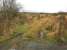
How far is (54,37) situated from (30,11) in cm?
44

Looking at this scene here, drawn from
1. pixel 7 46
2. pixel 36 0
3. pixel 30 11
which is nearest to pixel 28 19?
pixel 30 11

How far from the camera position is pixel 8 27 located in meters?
2.33

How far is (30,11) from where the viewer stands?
2352mm

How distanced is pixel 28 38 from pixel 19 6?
423mm

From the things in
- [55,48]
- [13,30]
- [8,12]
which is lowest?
[55,48]

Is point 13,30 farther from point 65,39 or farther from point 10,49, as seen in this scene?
point 65,39

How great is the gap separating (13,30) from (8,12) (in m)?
0.23

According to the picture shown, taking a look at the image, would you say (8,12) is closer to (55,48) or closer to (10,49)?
(10,49)

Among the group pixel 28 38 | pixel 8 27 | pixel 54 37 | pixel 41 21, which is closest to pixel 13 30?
pixel 8 27

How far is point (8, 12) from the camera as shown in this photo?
2.33m

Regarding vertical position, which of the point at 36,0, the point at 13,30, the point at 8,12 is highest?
the point at 36,0

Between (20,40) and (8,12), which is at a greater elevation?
(8,12)

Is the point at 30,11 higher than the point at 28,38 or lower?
higher

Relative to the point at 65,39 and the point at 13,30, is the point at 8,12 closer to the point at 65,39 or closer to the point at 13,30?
the point at 13,30
